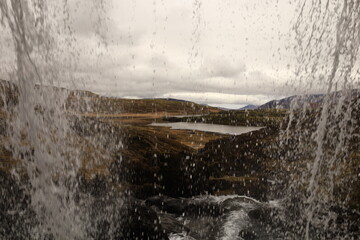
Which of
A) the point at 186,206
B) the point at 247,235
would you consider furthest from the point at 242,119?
the point at 247,235

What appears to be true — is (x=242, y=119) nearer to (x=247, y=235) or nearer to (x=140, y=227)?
(x=247, y=235)

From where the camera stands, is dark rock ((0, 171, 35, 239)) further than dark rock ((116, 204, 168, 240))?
No

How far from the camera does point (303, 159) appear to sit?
918 inches

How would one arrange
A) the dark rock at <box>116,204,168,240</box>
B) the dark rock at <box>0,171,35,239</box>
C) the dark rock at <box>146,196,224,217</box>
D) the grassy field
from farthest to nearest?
the grassy field → the dark rock at <box>146,196,224,217</box> → the dark rock at <box>116,204,168,240</box> → the dark rock at <box>0,171,35,239</box>

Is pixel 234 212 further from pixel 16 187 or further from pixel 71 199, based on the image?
pixel 16 187

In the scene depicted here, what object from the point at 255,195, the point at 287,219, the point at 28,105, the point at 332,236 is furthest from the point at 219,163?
the point at 28,105

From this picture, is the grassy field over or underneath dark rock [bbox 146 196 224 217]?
over

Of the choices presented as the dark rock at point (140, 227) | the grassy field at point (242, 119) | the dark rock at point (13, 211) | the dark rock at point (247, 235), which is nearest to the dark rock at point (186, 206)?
the dark rock at point (247, 235)

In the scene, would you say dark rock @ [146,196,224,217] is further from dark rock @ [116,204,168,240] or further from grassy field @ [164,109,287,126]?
grassy field @ [164,109,287,126]

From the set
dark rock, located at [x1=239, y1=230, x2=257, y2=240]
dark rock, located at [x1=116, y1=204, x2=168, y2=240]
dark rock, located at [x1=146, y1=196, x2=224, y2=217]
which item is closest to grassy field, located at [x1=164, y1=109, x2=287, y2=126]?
dark rock, located at [x1=146, y1=196, x2=224, y2=217]

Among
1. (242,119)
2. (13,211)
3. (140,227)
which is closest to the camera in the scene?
(140,227)

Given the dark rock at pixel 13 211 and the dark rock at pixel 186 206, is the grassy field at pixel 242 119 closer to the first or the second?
the dark rock at pixel 186 206

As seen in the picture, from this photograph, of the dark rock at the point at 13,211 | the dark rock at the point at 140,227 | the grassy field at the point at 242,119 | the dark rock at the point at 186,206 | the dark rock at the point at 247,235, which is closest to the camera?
the dark rock at the point at 13,211

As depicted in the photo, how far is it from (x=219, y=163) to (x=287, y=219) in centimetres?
921
